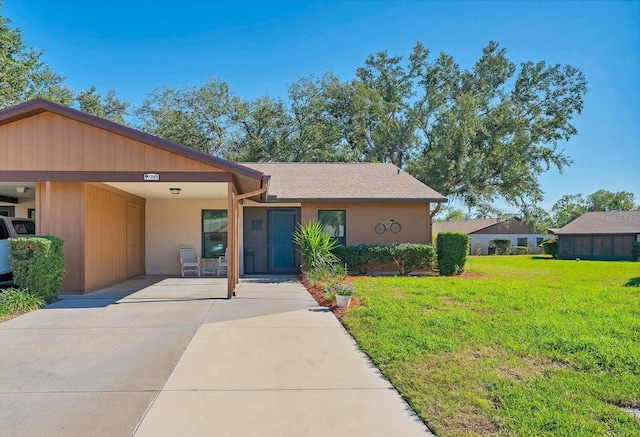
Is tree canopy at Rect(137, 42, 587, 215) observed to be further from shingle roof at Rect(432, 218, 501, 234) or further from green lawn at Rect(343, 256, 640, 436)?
shingle roof at Rect(432, 218, 501, 234)

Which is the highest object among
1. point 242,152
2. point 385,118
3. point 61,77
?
point 61,77

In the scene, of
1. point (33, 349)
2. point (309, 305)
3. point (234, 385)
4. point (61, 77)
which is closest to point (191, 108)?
point (61, 77)

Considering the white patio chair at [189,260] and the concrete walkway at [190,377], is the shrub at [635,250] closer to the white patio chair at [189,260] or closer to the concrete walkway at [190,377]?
the white patio chair at [189,260]

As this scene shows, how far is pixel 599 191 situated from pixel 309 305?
267ft

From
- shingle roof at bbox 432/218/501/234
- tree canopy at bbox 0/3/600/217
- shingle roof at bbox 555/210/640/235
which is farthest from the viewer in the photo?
shingle roof at bbox 432/218/501/234

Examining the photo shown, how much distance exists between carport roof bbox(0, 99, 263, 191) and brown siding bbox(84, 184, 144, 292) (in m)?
1.65

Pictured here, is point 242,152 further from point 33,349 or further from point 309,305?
point 33,349

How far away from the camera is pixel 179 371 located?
449 centimetres

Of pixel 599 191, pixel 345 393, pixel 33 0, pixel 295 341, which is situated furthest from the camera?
pixel 599 191

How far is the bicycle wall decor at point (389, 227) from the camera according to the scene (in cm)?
1411

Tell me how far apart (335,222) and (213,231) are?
4.15m

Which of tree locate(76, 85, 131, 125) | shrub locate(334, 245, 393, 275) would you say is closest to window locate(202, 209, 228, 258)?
shrub locate(334, 245, 393, 275)

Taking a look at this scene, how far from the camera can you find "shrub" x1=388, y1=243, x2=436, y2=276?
1331 centimetres

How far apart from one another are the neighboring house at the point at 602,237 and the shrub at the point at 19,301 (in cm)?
3576
